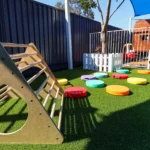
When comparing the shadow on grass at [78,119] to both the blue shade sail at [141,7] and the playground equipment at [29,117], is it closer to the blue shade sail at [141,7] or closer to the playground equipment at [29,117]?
the playground equipment at [29,117]

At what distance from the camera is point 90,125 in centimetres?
212

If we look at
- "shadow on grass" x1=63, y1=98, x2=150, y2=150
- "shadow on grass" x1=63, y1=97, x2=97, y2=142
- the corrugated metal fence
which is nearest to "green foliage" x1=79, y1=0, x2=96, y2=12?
the corrugated metal fence

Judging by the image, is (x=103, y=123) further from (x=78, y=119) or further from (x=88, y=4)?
(x=88, y=4)

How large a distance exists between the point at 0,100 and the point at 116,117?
2164mm

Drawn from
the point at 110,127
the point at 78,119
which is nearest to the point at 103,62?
the point at 78,119

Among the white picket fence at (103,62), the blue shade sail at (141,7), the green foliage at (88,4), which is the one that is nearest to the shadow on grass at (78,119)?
the white picket fence at (103,62)

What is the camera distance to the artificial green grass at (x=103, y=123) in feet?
5.55

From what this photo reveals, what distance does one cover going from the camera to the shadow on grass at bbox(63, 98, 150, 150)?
1701 mm

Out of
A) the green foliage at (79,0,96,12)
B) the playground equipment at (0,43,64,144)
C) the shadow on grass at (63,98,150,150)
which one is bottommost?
the shadow on grass at (63,98,150,150)

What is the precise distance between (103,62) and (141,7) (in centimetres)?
470

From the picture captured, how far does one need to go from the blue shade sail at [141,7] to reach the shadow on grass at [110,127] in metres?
7.21

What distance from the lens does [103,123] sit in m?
2.16

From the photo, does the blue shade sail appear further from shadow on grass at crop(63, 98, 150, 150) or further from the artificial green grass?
shadow on grass at crop(63, 98, 150, 150)

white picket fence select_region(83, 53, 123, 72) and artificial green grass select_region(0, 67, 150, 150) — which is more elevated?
white picket fence select_region(83, 53, 123, 72)
